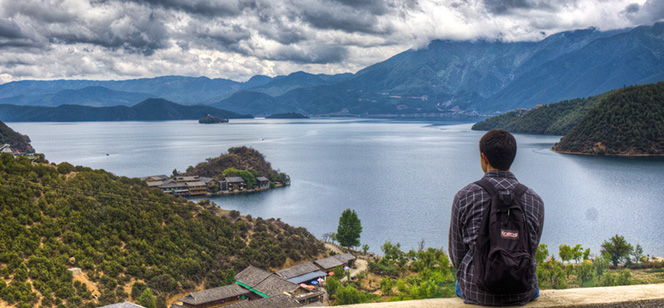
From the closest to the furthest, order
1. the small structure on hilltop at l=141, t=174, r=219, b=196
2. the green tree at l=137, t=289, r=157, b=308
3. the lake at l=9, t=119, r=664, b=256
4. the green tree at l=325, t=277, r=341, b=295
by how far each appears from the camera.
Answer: the green tree at l=137, t=289, r=157, b=308 < the green tree at l=325, t=277, r=341, b=295 < the lake at l=9, t=119, r=664, b=256 < the small structure on hilltop at l=141, t=174, r=219, b=196

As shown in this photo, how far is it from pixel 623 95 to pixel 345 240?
6759 cm

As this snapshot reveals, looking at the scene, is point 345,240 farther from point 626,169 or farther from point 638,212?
point 626,169

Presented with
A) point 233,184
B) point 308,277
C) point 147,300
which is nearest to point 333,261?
point 308,277

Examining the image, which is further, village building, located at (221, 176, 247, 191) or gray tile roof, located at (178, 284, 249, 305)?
village building, located at (221, 176, 247, 191)

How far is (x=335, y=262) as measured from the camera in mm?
20672

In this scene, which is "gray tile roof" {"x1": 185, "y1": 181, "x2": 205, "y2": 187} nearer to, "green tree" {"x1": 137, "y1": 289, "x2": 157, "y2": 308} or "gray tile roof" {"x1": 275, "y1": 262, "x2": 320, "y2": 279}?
"gray tile roof" {"x1": 275, "y1": 262, "x2": 320, "y2": 279}

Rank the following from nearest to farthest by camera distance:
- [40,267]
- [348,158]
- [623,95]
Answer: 1. [40,267]
2. [348,158]
3. [623,95]

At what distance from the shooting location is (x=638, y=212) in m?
31.4

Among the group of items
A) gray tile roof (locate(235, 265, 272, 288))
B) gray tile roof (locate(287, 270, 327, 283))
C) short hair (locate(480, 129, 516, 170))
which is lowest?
gray tile roof (locate(287, 270, 327, 283))

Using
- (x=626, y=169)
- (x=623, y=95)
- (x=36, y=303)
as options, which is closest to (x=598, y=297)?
(x=36, y=303)

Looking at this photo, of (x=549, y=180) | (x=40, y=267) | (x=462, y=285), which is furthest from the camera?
(x=549, y=180)

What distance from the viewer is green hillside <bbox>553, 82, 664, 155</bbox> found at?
6362 centimetres

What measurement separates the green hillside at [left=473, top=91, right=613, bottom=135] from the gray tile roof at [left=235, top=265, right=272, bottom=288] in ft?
289

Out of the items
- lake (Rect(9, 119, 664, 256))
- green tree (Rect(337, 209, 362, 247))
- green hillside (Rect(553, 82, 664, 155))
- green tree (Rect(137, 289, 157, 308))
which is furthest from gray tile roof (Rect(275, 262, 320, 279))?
green hillside (Rect(553, 82, 664, 155))
